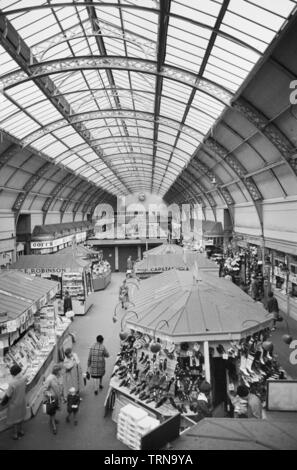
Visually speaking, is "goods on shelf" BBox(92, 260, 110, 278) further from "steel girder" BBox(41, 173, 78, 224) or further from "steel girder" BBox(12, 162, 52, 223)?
"steel girder" BBox(41, 173, 78, 224)

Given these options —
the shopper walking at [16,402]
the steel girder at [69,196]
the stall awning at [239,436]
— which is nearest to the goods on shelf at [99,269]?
the steel girder at [69,196]

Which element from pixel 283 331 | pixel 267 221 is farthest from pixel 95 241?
pixel 283 331

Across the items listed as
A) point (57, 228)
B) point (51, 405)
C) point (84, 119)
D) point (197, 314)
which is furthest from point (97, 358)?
point (57, 228)

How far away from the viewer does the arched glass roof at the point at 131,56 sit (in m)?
9.62

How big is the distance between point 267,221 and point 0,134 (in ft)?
45.2

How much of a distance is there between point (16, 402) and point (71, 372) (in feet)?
7.64

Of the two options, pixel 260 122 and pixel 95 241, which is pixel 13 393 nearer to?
pixel 260 122

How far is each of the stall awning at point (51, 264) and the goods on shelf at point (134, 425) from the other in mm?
13023

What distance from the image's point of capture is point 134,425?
13.5 ft

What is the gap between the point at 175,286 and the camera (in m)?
8.90

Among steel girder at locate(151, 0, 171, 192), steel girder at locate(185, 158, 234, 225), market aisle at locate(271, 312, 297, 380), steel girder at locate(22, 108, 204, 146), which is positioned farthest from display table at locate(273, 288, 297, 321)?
steel girder at locate(151, 0, 171, 192)

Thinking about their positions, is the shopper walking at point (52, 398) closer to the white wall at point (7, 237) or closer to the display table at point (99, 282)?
the display table at point (99, 282)

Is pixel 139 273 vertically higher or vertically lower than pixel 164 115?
lower

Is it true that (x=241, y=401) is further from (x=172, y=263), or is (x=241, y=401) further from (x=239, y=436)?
(x=172, y=263)
